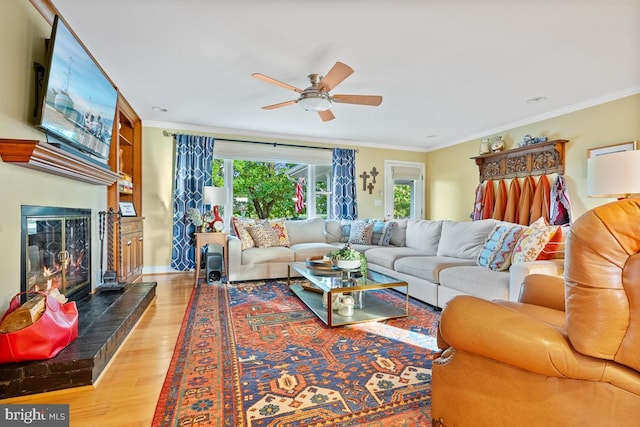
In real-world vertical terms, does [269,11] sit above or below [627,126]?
above

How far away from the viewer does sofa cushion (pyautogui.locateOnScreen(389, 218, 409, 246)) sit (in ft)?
14.7

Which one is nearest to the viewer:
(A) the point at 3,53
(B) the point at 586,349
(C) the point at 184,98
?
(B) the point at 586,349

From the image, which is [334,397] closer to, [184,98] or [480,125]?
[184,98]

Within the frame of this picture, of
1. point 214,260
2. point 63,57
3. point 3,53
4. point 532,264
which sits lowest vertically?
point 214,260

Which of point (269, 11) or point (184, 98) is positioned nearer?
point (269, 11)

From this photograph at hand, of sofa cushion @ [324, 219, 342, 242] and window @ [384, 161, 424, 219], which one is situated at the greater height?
window @ [384, 161, 424, 219]

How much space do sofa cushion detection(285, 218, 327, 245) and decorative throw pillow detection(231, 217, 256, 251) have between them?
0.70m

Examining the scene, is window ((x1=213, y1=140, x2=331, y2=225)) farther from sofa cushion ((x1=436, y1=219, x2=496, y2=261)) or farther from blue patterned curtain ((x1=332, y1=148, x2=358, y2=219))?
sofa cushion ((x1=436, y1=219, x2=496, y2=261))

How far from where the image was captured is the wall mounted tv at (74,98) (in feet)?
6.24

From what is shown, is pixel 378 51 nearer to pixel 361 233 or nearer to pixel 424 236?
pixel 424 236

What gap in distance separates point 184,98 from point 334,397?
11.5 ft

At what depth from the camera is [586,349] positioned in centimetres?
88

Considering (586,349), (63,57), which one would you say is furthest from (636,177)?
(63,57)

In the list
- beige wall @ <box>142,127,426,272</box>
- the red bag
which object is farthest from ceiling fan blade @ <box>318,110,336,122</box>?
the red bag
